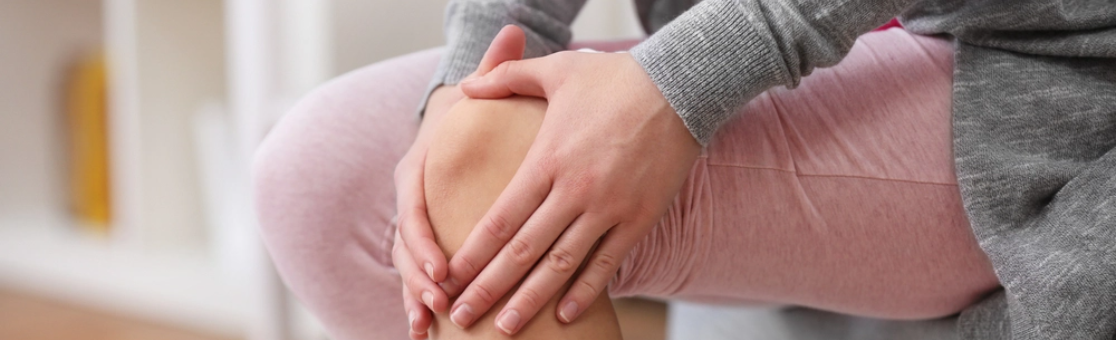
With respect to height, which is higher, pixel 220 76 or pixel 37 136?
pixel 220 76

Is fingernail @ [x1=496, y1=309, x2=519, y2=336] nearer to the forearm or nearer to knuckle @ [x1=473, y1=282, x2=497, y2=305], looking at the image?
knuckle @ [x1=473, y1=282, x2=497, y2=305]

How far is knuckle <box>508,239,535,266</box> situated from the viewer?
0.43m

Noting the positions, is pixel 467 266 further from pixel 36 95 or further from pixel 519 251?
pixel 36 95

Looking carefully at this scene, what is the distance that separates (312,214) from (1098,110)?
483 millimetres

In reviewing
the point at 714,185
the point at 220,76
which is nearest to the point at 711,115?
the point at 714,185

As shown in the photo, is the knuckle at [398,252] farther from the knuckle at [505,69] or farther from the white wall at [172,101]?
the white wall at [172,101]

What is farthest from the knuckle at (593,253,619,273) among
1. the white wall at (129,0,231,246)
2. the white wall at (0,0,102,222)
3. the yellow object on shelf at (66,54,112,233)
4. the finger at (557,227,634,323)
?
the white wall at (0,0,102,222)

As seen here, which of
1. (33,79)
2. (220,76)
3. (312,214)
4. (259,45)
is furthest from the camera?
(33,79)

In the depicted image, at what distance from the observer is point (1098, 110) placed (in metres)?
0.46

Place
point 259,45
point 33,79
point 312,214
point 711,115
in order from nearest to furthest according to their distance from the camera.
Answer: point 711,115, point 312,214, point 259,45, point 33,79

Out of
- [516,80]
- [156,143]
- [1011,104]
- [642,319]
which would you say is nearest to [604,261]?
[516,80]

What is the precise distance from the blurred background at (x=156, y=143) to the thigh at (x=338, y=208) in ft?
1.43

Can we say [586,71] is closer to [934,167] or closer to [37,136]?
[934,167]

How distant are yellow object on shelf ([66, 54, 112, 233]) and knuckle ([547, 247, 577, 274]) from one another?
1.55m
